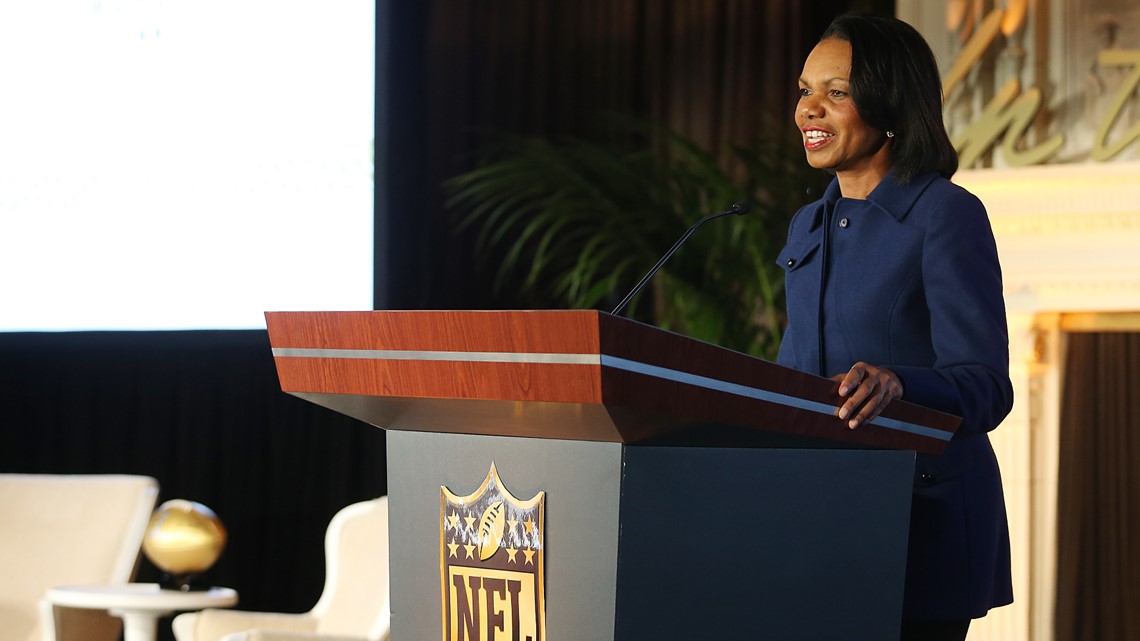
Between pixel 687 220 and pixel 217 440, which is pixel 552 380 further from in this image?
pixel 217 440

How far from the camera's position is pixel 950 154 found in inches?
54.5

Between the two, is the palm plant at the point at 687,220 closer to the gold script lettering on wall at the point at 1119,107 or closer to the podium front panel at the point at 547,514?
the gold script lettering on wall at the point at 1119,107

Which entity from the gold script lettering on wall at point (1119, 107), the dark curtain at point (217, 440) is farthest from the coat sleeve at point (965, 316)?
the dark curtain at point (217, 440)

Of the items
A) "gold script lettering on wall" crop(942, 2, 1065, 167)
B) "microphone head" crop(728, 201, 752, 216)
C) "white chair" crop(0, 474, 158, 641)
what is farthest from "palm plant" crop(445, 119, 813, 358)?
"microphone head" crop(728, 201, 752, 216)

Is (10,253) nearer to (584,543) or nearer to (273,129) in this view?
(273,129)

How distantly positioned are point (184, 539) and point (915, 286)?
2452mm

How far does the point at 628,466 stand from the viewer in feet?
3.29

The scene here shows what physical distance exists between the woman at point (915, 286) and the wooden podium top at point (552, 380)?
163 millimetres

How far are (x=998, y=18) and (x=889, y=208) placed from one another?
228 centimetres

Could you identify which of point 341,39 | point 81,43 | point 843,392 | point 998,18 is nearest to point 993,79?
point 998,18

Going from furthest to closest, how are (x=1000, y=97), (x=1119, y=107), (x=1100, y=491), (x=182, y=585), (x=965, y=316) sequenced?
(x=1100, y=491)
(x=182, y=585)
(x=1000, y=97)
(x=1119, y=107)
(x=965, y=316)

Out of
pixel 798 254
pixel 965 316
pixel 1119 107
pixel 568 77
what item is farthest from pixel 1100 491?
pixel 965 316

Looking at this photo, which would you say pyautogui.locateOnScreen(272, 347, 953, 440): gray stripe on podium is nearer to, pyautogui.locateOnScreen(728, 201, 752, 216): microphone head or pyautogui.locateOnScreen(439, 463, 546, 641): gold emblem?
pyautogui.locateOnScreen(439, 463, 546, 641): gold emblem

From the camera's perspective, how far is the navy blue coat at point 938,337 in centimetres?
125
